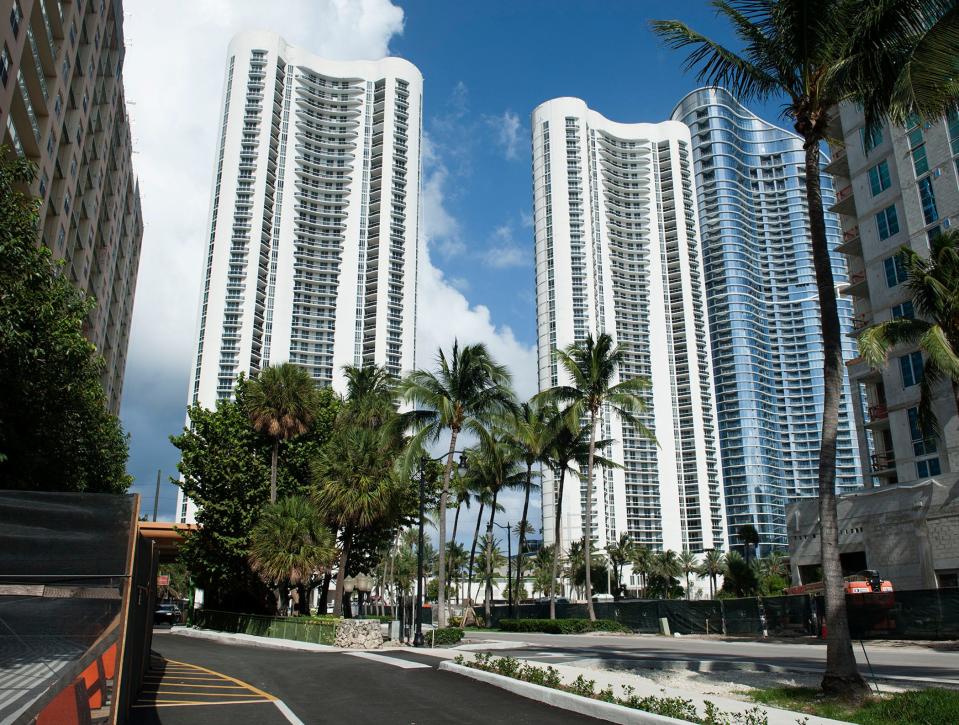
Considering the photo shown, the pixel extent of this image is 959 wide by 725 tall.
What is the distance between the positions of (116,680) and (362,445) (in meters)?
25.4

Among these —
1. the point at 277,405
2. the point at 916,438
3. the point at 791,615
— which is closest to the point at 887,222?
the point at 916,438

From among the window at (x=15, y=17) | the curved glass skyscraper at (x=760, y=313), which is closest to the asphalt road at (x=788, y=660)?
the window at (x=15, y=17)

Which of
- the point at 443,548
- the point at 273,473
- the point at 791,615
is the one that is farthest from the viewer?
the point at 273,473

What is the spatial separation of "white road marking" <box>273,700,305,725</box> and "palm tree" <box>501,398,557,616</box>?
81.6 ft

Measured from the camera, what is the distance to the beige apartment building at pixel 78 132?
109 ft

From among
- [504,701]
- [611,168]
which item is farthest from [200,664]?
[611,168]

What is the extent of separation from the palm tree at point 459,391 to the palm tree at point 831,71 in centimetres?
2129

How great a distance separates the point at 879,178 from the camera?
146 ft

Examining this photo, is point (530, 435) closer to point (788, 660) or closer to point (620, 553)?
point (788, 660)

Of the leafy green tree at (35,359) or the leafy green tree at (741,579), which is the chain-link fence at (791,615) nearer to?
the leafy green tree at (35,359)

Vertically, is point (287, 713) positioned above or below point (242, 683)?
above

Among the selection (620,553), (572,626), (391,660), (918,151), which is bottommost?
(572,626)

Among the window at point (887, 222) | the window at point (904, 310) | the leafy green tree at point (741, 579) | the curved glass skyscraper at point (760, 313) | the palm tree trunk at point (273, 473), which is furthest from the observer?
the curved glass skyscraper at point (760, 313)

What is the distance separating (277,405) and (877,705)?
30467 millimetres
